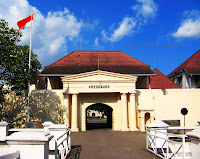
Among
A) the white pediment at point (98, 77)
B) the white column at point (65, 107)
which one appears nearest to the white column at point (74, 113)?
the white column at point (65, 107)

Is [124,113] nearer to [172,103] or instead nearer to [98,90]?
[98,90]

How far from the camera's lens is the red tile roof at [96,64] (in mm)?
24891

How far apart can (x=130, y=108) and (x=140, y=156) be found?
41.5 ft

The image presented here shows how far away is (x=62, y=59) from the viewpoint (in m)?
26.9

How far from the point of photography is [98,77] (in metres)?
22.0

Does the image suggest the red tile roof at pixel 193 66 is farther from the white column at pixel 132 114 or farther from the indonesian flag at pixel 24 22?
the indonesian flag at pixel 24 22

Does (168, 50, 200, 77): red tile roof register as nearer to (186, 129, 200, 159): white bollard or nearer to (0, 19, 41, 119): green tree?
(0, 19, 41, 119): green tree

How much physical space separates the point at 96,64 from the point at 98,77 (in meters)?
4.52

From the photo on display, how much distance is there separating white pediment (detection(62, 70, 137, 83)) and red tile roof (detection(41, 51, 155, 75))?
2.67 meters

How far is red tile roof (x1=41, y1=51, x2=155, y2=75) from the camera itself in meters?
24.9

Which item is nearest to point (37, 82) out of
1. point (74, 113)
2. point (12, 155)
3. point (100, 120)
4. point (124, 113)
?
point (74, 113)

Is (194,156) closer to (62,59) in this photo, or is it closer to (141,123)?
(141,123)

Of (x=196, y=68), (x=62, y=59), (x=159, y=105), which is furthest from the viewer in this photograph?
(x=196, y=68)

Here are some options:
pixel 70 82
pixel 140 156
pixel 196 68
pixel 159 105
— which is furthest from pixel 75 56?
pixel 140 156
